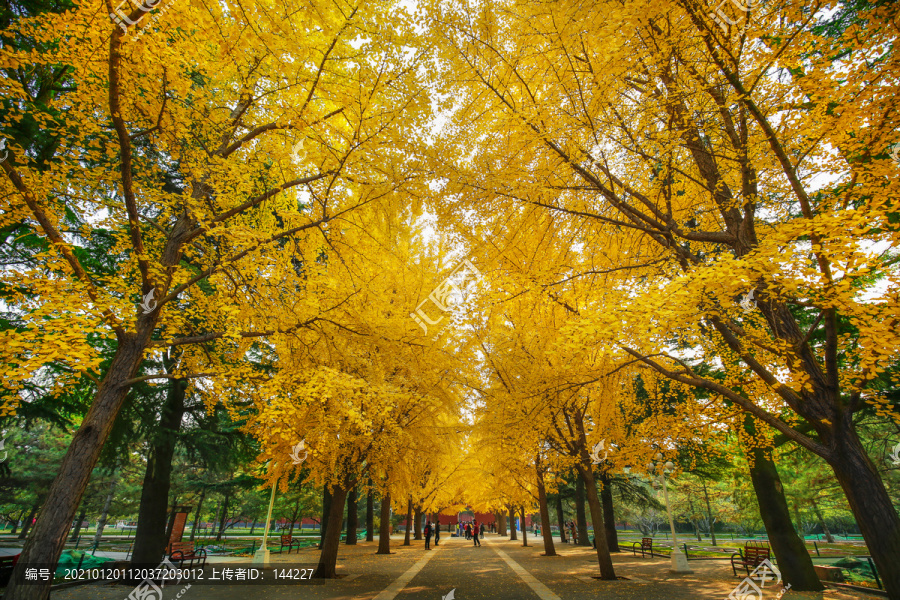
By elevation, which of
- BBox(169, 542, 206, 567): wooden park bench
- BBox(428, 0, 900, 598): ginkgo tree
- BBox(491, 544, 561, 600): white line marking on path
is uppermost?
BBox(428, 0, 900, 598): ginkgo tree

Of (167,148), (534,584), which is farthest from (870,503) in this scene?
(167,148)

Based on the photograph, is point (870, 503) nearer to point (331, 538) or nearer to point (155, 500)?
point (331, 538)

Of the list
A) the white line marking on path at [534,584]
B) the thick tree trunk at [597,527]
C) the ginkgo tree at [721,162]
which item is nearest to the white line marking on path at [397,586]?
the white line marking on path at [534,584]

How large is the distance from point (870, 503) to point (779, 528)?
7.10m

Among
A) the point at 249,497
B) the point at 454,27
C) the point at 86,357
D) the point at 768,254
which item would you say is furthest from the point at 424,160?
the point at 249,497

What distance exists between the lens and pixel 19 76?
278 inches

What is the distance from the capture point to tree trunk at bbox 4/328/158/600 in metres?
4.23

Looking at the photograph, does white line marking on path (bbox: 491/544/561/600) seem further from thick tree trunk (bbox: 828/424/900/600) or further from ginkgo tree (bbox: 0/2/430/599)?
ginkgo tree (bbox: 0/2/430/599)

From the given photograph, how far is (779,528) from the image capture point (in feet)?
29.9

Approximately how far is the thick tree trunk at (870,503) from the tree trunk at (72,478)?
8.59m

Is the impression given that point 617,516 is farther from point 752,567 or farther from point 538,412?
point 538,412

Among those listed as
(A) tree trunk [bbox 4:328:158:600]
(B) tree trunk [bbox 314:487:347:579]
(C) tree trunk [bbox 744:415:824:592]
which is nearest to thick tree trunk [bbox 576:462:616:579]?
(C) tree trunk [bbox 744:415:824:592]

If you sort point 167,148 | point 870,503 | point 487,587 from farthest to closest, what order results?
point 487,587
point 167,148
point 870,503

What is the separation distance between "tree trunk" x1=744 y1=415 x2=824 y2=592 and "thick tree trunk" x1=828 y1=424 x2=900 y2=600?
577 centimetres
